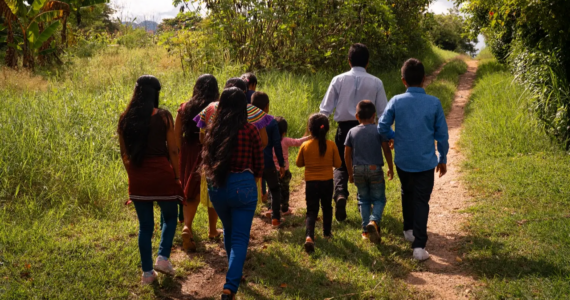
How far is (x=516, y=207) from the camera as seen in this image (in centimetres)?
613

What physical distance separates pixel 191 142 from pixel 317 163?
141cm

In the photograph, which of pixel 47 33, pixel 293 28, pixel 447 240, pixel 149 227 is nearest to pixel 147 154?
pixel 149 227

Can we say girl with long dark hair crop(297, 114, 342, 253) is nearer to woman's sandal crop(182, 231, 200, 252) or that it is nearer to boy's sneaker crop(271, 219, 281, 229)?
boy's sneaker crop(271, 219, 281, 229)

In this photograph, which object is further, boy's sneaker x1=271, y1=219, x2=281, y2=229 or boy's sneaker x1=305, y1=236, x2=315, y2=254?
boy's sneaker x1=271, y1=219, x2=281, y2=229

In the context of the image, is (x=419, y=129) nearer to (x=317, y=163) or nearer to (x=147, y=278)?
(x=317, y=163)

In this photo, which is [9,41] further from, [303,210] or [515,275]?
[515,275]

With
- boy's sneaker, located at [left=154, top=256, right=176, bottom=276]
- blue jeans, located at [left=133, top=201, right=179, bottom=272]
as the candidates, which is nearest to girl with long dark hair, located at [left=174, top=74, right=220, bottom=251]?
blue jeans, located at [left=133, top=201, right=179, bottom=272]

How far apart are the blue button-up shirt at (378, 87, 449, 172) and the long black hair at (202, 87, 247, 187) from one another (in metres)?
1.87

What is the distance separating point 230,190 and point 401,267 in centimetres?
200

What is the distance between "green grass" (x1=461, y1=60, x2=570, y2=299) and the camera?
431 cm

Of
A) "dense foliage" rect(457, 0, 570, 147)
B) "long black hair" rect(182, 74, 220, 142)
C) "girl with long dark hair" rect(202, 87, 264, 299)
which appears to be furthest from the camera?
"dense foliage" rect(457, 0, 570, 147)

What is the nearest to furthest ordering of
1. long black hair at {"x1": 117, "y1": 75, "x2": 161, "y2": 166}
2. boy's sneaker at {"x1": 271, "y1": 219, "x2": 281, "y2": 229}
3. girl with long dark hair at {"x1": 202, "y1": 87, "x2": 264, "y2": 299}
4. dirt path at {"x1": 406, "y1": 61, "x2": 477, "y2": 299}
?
1. girl with long dark hair at {"x1": 202, "y1": 87, "x2": 264, "y2": 299}
2. long black hair at {"x1": 117, "y1": 75, "x2": 161, "y2": 166}
3. dirt path at {"x1": 406, "y1": 61, "x2": 477, "y2": 299}
4. boy's sneaker at {"x1": 271, "y1": 219, "x2": 281, "y2": 229}

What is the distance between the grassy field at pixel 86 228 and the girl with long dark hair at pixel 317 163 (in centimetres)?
43

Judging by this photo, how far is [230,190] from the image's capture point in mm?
3973
